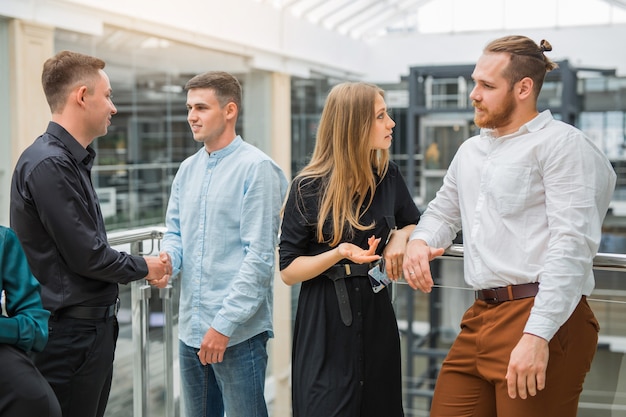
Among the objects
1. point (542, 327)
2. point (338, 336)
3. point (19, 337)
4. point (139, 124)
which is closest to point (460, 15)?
point (139, 124)

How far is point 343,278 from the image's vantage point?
2645mm

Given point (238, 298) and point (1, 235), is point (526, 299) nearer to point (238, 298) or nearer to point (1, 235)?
point (238, 298)

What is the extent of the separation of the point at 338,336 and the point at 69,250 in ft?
3.04

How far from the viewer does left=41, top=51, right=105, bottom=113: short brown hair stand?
9.03 feet

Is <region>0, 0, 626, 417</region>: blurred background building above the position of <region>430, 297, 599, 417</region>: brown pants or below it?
above

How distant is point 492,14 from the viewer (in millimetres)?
26594

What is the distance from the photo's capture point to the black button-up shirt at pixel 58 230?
2.57 m

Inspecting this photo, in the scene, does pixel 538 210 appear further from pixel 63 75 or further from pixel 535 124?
pixel 63 75

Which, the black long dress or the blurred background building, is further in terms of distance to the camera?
the blurred background building

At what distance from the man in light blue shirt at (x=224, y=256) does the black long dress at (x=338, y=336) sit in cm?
28

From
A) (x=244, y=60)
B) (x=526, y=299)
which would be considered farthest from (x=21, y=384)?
(x=244, y=60)

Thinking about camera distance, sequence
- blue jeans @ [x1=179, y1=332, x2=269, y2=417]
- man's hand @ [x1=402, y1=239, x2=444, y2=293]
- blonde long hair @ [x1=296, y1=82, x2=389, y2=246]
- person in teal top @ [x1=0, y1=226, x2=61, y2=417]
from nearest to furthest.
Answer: person in teal top @ [x1=0, y1=226, x2=61, y2=417] → man's hand @ [x1=402, y1=239, x2=444, y2=293] → blonde long hair @ [x1=296, y1=82, x2=389, y2=246] → blue jeans @ [x1=179, y1=332, x2=269, y2=417]

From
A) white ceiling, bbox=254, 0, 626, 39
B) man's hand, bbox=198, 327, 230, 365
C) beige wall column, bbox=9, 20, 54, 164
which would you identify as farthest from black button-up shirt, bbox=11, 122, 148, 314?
white ceiling, bbox=254, 0, 626, 39

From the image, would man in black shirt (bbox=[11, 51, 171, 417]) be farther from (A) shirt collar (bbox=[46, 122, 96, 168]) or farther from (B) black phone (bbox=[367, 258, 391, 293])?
(B) black phone (bbox=[367, 258, 391, 293])
